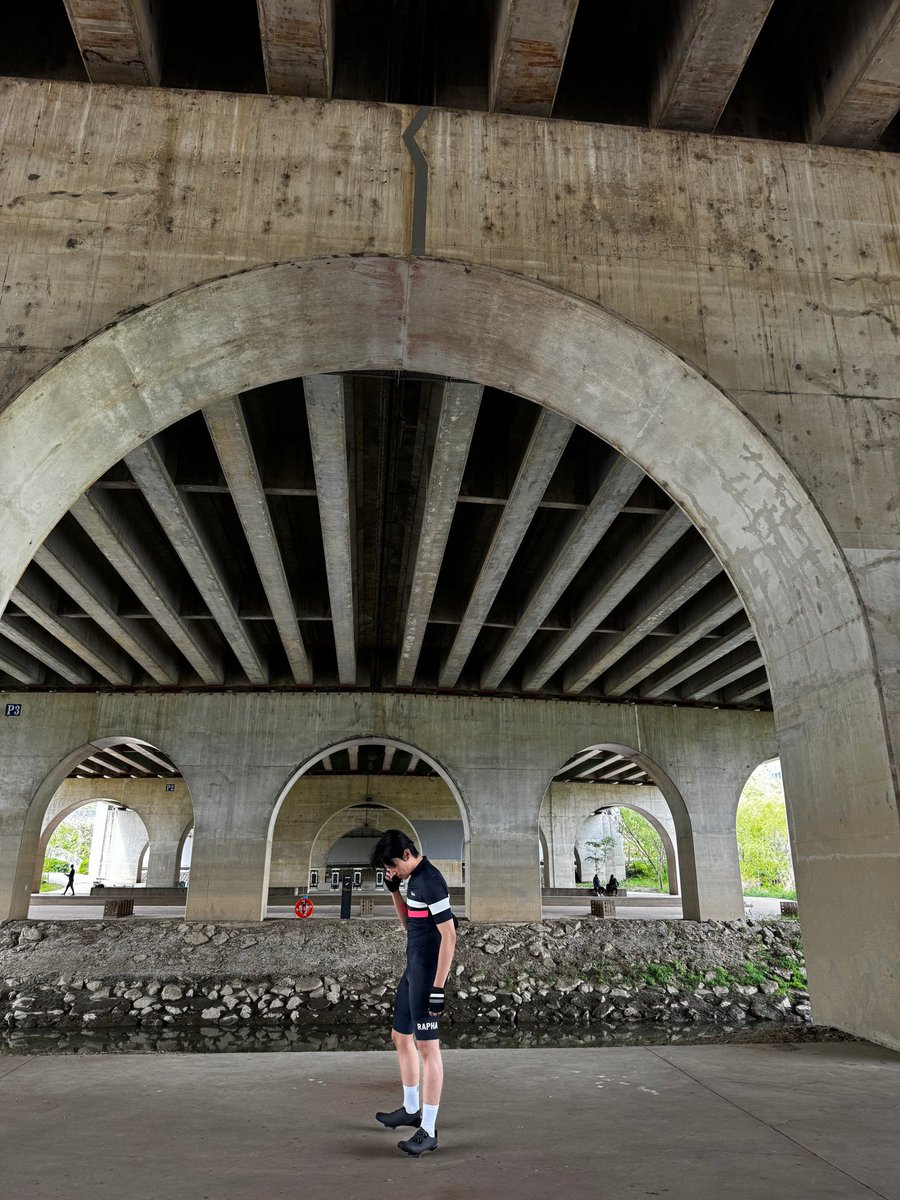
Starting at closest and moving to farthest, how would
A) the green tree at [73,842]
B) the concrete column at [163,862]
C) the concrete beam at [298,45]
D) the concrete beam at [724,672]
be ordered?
the concrete beam at [298,45], the concrete beam at [724,672], the concrete column at [163,862], the green tree at [73,842]

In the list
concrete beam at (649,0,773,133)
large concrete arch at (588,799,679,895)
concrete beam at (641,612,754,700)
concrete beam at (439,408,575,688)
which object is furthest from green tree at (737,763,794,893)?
concrete beam at (649,0,773,133)

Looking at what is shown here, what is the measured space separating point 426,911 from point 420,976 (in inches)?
11.4

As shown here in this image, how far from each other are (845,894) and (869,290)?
4354 mm

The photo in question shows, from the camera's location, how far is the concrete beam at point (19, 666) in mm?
16891

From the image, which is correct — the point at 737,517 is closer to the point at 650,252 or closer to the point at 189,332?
the point at 650,252

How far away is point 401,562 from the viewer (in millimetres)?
13320

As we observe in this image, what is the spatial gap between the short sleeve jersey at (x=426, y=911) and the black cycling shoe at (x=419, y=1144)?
2.37 feet

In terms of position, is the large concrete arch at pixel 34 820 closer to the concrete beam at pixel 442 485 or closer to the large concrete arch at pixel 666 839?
the concrete beam at pixel 442 485

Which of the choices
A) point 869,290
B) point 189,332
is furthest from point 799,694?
point 189,332

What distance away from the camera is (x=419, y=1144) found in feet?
10.9

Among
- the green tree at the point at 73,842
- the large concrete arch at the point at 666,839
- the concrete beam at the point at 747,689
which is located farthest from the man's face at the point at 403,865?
the green tree at the point at 73,842

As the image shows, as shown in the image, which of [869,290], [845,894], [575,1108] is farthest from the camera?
[869,290]

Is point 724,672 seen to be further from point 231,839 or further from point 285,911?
point 285,911

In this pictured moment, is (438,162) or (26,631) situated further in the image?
(26,631)
